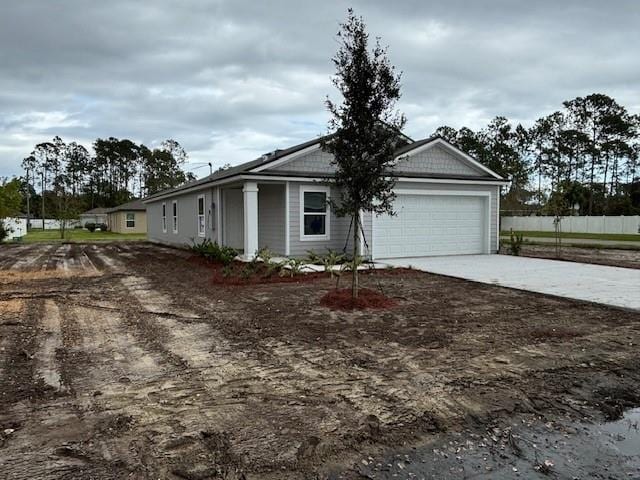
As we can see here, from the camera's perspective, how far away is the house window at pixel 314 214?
1450cm

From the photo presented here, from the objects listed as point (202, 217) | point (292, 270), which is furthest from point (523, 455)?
point (202, 217)

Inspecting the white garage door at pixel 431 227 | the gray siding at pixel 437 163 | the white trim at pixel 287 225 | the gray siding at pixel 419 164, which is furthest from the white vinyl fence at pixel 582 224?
the white trim at pixel 287 225

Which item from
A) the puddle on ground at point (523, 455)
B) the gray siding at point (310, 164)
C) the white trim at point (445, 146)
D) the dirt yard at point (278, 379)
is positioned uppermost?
the white trim at point (445, 146)

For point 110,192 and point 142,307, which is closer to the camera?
point 142,307

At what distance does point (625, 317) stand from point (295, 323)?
473 centimetres

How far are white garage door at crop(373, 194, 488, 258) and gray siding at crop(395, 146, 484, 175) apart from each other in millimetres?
870

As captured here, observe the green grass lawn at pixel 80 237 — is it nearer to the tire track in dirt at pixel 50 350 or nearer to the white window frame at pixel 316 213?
the white window frame at pixel 316 213

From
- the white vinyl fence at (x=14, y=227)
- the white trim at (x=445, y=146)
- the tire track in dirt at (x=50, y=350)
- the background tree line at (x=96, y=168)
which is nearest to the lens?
the tire track in dirt at (x=50, y=350)

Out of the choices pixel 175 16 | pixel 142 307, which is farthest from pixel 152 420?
pixel 175 16

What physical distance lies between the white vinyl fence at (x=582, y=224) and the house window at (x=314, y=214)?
26.1m

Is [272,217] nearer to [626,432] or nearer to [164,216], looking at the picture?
[164,216]

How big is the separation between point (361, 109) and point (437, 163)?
8.88 m

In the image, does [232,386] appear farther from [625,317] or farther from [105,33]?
[105,33]

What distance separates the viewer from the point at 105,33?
11789mm
